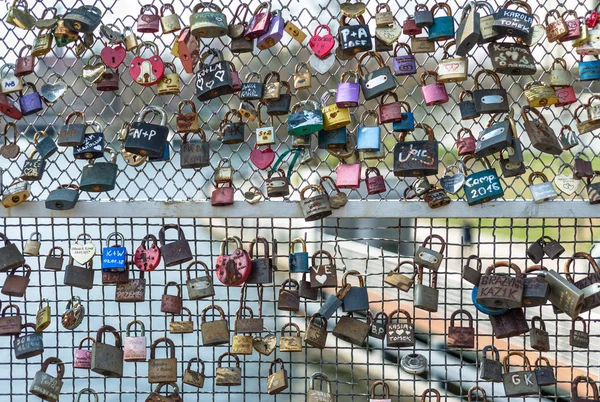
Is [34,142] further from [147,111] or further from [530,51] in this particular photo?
[530,51]

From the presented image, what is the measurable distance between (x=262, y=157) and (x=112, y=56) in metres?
0.54

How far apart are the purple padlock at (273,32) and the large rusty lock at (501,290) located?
946 mm

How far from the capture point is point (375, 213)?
199cm

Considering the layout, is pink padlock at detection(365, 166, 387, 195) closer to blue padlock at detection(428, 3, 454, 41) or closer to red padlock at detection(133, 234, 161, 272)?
blue padlock at detection(428, 3, 454, 41)

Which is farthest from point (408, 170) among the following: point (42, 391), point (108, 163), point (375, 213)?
point (42, 391)

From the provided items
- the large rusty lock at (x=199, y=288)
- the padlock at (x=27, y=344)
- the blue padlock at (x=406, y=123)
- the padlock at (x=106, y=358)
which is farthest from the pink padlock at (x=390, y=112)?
the padlock at (x=27, y=344)

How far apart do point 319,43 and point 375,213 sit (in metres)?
0.53

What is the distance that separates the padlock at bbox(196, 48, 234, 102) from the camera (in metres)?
1.93

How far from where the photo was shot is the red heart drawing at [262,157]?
79.5 inches

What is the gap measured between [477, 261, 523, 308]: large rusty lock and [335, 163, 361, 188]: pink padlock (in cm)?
49

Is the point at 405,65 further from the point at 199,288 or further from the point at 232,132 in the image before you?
the point at 199,288

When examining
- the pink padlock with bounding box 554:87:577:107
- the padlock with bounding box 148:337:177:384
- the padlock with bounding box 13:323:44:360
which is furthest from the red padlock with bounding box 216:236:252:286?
the pink padlock with bounding box 554:87:577:107

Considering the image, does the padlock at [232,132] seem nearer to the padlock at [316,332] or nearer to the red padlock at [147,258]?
the red padlock at [147,258]

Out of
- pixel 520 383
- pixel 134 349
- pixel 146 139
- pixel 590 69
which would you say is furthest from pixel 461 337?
pixel 146 139
